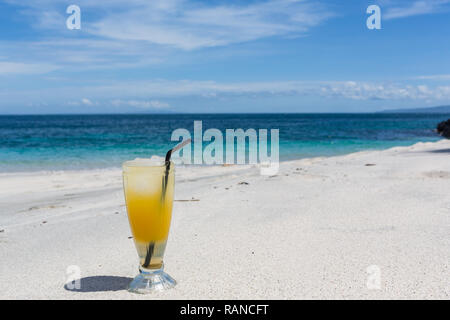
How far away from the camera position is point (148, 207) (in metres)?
2.33

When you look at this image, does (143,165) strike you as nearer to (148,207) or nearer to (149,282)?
(148,207)

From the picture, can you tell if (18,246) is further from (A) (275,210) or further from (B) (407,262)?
(B) (407,262)

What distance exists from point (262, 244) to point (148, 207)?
1.22 metres

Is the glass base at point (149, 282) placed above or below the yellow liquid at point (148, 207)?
below

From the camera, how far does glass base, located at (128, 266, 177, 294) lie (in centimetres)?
238

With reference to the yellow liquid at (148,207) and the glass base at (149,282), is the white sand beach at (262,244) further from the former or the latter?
the yellow liquid at (148,207)

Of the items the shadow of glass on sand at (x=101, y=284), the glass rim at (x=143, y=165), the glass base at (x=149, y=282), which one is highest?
the glass rim at (x=143, y=165)

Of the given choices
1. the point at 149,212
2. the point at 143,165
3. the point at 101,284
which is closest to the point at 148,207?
the point at 149,212

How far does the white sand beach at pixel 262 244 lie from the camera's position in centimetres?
246

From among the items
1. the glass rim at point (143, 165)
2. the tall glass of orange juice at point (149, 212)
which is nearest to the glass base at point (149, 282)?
the tall glass of orange juice at point (149, 212)

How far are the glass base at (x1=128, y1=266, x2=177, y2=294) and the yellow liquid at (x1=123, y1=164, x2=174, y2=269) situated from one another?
3 centimetres

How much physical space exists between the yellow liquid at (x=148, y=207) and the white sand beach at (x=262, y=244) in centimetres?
27

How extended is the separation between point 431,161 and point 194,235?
5.94 metres

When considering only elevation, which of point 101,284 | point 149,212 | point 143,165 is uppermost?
point 143,165
